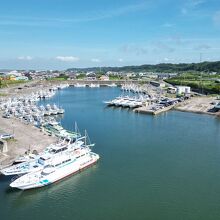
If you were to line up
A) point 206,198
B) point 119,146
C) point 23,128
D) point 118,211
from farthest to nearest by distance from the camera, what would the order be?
point 23,128
point 119,146
point 206,198
point 118,211

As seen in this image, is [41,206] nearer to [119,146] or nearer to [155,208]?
[155,208]

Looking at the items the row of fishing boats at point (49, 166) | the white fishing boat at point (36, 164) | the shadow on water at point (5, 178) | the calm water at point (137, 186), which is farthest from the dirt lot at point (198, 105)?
the shadow on water at point (5, 178)

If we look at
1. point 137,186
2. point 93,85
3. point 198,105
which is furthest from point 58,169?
point 93,85

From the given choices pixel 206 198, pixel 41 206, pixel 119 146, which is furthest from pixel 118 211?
pixel 119 146

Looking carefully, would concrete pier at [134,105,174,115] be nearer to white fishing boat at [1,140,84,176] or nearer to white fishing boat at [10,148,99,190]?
white fishing boat at [10,148,99,190]

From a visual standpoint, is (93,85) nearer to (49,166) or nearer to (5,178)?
(49,166)

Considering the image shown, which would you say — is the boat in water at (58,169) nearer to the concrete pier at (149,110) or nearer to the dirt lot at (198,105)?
the concrete pier at (149,110)
